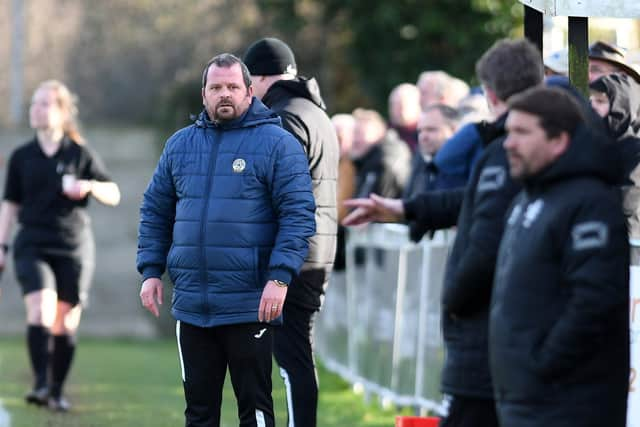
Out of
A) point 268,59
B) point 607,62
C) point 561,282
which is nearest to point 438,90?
point 607,62

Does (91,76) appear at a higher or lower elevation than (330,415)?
higher

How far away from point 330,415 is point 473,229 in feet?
18.4

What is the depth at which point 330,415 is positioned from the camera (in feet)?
34.4

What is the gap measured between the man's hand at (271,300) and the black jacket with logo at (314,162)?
2.73 ft

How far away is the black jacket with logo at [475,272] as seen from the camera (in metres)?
5.04

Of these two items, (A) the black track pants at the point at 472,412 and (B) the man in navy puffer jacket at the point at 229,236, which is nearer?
(A) the black track pants at the point at 472,412

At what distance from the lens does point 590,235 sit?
4.52 meters

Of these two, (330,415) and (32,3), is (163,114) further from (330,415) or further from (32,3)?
(330,415)

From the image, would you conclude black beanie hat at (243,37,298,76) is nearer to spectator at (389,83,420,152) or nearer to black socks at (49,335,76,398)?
black socks at (49,335,76,398)

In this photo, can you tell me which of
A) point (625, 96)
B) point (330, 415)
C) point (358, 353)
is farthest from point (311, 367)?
point (358, 353)

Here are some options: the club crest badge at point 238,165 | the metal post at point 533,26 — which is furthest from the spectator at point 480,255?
the metal post at point 533,26

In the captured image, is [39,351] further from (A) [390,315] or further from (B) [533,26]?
(B) [533,26]

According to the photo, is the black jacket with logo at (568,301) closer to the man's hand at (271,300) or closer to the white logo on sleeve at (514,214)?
the white logo on sleeve at (514,214)

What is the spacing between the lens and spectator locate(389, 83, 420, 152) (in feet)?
41.6
